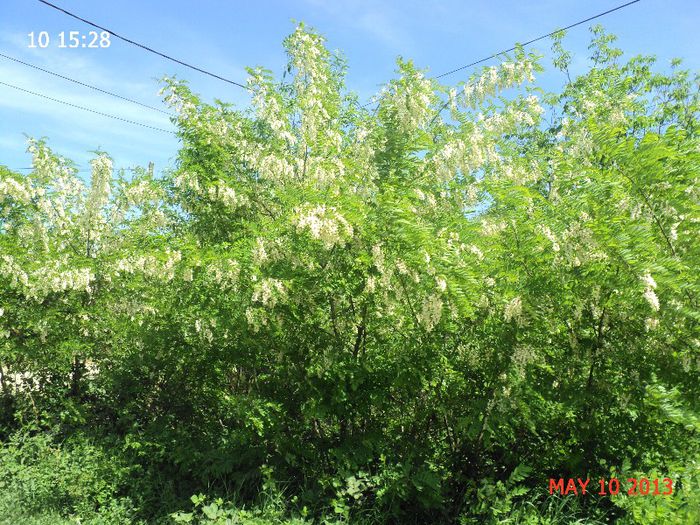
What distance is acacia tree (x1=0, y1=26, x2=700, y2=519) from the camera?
420 cm

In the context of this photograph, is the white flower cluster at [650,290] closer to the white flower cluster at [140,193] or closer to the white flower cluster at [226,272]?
the white flower cluster at [226,272]

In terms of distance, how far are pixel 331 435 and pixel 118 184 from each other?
493cm

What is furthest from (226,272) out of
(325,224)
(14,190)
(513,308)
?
(14,190)

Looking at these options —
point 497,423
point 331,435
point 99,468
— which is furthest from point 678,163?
point 99,468

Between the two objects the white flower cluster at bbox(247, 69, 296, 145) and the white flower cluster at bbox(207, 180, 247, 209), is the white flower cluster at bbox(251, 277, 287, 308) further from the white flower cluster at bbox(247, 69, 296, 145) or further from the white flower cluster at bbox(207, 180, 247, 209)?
the white flower cluster at bbox(247, 69, 296, 145)

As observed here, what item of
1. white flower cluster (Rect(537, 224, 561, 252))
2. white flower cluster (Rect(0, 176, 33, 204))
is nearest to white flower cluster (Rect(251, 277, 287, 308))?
white flower cluster (Rect(537, 224, 561, 252))

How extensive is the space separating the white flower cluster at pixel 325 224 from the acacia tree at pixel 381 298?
22mm
